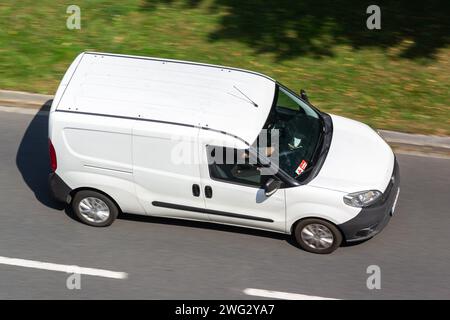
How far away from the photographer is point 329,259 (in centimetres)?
881

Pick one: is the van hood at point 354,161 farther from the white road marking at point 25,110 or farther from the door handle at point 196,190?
the white road marking at point 25,110

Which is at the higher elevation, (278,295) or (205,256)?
(205,256)

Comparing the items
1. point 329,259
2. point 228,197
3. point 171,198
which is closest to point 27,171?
point 171,198

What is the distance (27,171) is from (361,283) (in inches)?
199

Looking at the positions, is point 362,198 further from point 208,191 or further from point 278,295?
point 208,191

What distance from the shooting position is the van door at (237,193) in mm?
8500

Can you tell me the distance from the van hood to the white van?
0.02 m

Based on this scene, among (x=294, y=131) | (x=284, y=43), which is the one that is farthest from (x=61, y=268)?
(x=284, y=43)

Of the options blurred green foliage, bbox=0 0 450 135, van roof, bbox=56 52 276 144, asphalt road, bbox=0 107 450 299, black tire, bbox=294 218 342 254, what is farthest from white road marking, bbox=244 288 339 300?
blurred green foliage, bbox=0 0 450 135

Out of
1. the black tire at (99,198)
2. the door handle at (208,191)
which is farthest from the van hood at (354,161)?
the black tire at (99,198)

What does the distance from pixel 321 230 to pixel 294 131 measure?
1303 mm

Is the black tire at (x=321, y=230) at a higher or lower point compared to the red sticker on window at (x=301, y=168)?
lower

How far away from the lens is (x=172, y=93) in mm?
8742

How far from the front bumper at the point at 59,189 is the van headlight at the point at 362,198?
3533 millimetres
